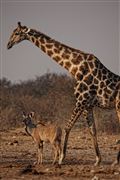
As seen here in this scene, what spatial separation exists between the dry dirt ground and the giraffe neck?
7.03 feet

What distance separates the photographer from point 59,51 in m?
15.0

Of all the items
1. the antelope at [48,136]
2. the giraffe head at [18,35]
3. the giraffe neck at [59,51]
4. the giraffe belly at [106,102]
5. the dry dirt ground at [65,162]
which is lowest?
the dry dirt ground at [65,162]

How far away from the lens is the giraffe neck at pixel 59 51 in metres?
14.5

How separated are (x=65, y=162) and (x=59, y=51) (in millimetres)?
2549

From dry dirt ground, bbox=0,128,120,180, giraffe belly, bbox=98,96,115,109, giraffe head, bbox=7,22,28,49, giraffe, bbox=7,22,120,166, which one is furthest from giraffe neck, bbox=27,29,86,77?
dry dirt ground, bbox=0,128,120,180

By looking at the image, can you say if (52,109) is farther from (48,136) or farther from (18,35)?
(48,136)

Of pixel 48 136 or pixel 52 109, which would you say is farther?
pixel 52 109

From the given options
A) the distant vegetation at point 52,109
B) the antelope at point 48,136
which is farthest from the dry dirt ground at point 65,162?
the distant vegetation at point 52,109

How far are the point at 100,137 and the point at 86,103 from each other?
8.17 m

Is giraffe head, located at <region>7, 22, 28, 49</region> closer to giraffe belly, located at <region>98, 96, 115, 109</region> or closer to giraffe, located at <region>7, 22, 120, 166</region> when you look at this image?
giraffe, located at <region>7, 22, 120, 166</region>

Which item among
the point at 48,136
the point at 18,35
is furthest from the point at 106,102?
the point at 18,35

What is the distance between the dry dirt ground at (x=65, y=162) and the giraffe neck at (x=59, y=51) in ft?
7.03

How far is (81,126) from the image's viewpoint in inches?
1046

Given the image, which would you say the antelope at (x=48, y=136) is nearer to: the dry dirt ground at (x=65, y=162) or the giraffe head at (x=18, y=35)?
the dry dirt ground at (x=65, y=162)
